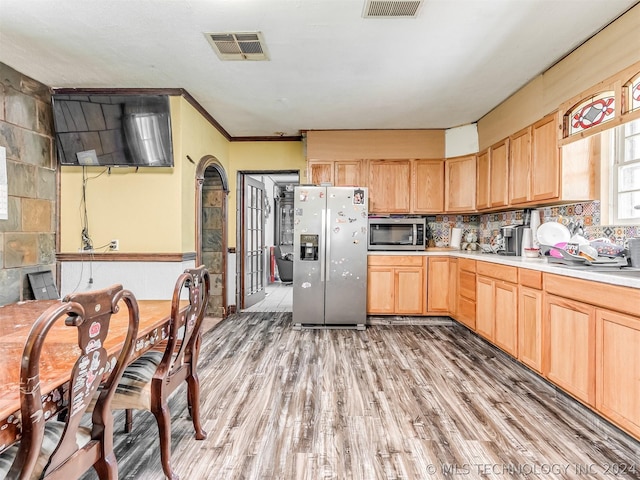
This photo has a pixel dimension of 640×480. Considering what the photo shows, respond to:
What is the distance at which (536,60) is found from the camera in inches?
106

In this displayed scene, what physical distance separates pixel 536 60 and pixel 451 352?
263 centimetres

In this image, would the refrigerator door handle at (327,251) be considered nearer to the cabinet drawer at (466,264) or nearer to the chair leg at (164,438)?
the cabinet drawer at (466,264)

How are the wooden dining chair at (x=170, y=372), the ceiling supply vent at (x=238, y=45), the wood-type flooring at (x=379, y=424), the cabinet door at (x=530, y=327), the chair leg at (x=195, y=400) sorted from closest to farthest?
the wooden dining chair at (x=170, y=372), the wood-type flooring at (x=379, y=424), the chair leg at (x=195, y=400), the ceiling supply vent at (x=238, y=45), the cabinet door at (x=530, y=327)

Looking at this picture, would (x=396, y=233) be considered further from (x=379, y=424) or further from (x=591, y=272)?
(x=379, y=424)

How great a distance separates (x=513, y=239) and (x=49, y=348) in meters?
3.79

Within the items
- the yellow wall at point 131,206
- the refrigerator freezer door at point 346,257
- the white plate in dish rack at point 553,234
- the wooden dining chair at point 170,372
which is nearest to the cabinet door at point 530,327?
the white plate in dish rack at point 553,234

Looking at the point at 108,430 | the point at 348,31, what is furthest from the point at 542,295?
the point at 108,430

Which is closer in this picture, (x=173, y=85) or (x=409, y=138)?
(x=173, y=85)

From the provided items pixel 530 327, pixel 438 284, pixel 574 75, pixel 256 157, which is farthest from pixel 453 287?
pixel 256 157

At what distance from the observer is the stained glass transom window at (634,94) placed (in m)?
1.95

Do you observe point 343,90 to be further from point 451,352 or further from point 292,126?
point 451,352

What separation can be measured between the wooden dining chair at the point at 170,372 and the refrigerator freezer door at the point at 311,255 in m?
2.24

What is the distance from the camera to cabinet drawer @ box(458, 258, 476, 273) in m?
3.56

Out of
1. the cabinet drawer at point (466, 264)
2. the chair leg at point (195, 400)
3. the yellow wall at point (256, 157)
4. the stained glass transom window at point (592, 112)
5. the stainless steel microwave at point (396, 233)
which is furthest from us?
the yellow wall at point (256, 157)
